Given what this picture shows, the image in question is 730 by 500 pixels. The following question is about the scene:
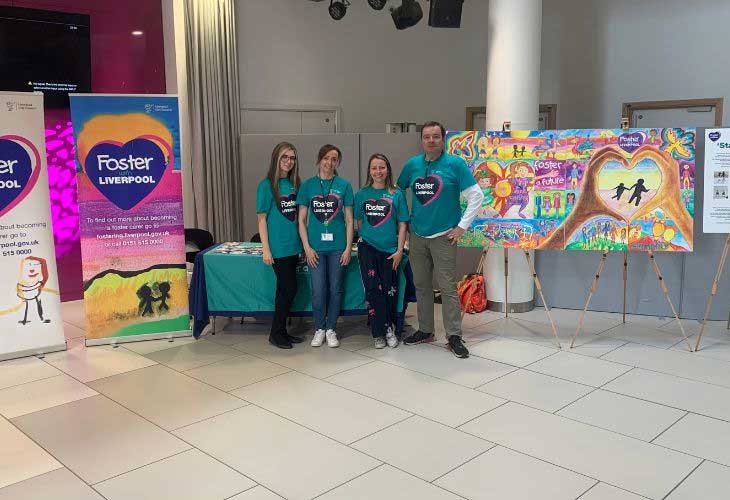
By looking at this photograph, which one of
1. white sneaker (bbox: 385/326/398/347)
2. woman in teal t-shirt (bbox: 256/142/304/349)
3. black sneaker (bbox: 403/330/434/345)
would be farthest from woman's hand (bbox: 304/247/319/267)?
black sneaker (bbox: 403/330/434/345)

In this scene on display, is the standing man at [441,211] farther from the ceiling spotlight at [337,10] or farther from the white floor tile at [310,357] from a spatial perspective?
the ceiling spotlight at [337,10]

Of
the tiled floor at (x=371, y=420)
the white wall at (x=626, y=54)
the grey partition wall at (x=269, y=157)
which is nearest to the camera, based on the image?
Result: the tiled floor at (x=371, y=420)

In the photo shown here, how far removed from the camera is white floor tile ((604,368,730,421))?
148 inches

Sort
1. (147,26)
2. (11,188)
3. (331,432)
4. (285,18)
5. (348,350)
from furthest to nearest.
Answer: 1. (285,18)
2. (147,26)
3. (348,350)
4. (11,188)
5. (331,432)

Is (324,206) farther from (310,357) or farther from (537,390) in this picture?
(537,390)

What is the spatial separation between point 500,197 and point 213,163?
10.9 ft

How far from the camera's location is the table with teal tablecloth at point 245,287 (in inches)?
197

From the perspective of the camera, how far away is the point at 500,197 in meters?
5.03

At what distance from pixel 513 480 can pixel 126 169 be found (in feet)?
11.0

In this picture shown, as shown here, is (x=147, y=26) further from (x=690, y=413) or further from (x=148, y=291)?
(x=690, y=413)

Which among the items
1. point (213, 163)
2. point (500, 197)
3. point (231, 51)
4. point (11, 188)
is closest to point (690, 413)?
point (500, 197)

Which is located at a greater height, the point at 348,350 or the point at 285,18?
the point at 285,18

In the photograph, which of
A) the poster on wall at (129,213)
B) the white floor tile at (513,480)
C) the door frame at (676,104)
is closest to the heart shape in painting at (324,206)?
the poster on wall at (129,213)

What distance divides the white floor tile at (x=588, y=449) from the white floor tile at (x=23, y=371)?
9.09ft
